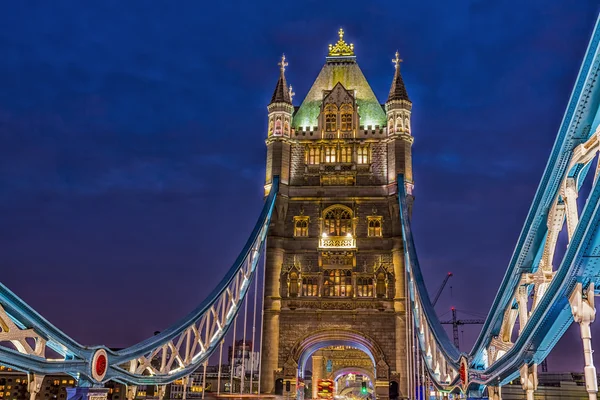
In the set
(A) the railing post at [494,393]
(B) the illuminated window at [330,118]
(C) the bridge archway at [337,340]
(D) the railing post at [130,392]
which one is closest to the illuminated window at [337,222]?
(B) the illuminated window at [330,118]

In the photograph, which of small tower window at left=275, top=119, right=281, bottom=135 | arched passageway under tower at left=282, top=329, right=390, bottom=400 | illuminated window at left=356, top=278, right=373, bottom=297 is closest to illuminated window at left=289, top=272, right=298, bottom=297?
arched passageway under tower at left=282, top=329, right=390, bottom=400

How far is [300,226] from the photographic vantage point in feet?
129

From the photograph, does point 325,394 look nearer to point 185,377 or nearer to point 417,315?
point 417,315

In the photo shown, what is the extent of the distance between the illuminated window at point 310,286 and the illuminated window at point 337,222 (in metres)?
3.18

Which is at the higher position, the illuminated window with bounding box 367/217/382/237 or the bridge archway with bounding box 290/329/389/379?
the illuminated window with bounding box 367/217/382/237

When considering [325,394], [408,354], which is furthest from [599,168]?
[325,394]

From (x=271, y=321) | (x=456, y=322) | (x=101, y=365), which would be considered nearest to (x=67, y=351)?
(x=101, y=365)

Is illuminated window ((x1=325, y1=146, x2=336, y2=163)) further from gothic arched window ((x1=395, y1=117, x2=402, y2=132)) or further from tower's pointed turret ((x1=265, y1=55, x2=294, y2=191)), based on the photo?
gothic arched window ((x1=395, y1=117, x2=402, y2=132))

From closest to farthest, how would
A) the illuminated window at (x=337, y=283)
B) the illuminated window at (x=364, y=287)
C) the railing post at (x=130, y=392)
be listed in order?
the railing post at (x=130, y=392), the illuminated window at (x=364, y=287), the illuminated window at (x=337, y=283)

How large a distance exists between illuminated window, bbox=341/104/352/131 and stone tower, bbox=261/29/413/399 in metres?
0.07

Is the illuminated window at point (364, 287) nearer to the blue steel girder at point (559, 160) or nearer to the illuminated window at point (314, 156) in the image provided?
the illuminated window at point (314, 156)

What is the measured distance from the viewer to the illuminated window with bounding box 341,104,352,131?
41281mm

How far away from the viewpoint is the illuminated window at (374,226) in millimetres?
38812

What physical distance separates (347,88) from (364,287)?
14.4 metres
